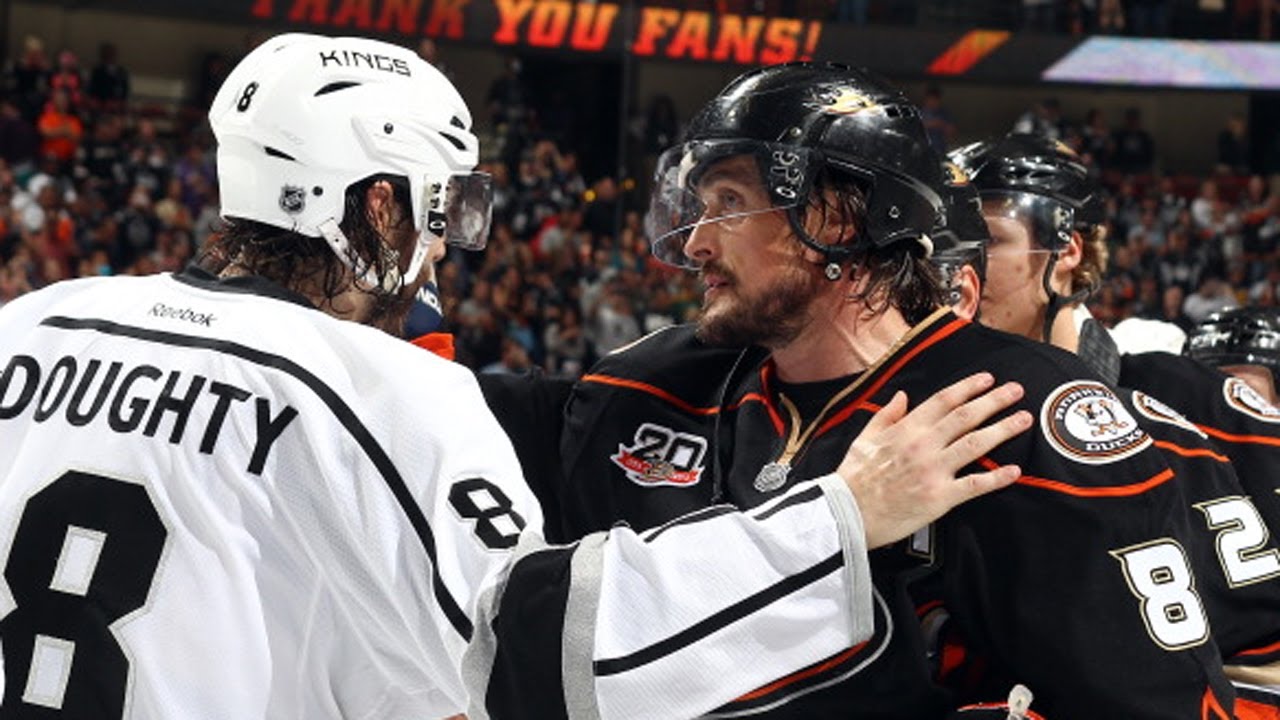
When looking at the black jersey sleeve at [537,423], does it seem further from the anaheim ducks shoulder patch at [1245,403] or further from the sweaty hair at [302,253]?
the anaheim ducks shoulder patch at [1245,403]

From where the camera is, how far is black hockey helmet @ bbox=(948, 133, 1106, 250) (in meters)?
4.11

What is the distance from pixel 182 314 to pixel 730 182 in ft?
2.61

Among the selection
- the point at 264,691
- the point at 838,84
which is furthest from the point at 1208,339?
the point at 264,691

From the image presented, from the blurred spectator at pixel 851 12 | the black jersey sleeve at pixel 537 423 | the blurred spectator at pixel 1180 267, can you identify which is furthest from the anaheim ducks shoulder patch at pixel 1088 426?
the blurred spectator at pixel 851 12

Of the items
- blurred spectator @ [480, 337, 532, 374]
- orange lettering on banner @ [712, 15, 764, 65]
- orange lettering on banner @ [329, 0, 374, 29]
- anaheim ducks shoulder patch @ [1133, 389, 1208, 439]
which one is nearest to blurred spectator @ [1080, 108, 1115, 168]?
orange lettering on banner @ [712, 15, 764, 65]

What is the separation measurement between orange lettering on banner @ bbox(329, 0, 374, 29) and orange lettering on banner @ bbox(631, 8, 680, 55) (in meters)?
2.79

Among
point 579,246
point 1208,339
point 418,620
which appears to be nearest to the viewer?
point 418,620

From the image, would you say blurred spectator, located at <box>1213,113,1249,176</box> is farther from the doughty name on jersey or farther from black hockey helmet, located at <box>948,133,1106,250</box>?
the doughty name on jersey

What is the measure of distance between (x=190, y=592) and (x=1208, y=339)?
11.3 feet

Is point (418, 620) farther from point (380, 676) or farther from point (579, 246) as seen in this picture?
point (579, 246)

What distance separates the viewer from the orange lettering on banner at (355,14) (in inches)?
667

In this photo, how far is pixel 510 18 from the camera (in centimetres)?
1827

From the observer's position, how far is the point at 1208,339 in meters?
4.95

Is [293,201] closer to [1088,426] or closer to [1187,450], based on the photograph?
[1088,426]
